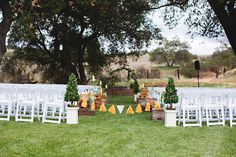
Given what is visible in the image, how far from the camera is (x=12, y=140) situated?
886 centimetres

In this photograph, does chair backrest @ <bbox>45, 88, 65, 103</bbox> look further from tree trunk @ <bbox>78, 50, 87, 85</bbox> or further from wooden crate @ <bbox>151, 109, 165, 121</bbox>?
tree trunk @ <bbox>78, 50, 87, 85</bbox>

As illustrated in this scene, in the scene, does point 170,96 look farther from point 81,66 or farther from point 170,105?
point 81,66

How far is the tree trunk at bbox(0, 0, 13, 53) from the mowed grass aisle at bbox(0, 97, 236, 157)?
774cm

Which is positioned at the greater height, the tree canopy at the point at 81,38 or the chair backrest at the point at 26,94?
the tree canopy at the point at 81,38

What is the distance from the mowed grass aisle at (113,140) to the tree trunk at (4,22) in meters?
7.74

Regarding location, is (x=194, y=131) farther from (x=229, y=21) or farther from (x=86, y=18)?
(x=86, y=18)

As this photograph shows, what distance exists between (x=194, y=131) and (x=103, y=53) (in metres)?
20.0

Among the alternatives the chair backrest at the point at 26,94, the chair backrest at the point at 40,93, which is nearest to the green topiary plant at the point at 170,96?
the chair backrest at the point at 40,93

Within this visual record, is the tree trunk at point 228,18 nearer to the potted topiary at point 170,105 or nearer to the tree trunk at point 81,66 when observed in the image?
the potted topiary at point 170,105

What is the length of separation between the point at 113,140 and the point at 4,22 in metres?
11.7

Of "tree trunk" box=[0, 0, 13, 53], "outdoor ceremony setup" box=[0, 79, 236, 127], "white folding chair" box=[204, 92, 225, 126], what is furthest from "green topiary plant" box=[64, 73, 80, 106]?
"tree trunk" box=[0, 0, 13, 53]

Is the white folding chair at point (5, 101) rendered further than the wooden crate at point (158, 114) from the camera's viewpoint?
No

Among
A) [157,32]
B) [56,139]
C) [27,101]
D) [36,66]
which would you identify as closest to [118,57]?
[157,32]

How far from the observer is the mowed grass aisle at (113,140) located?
7939 millimetres
